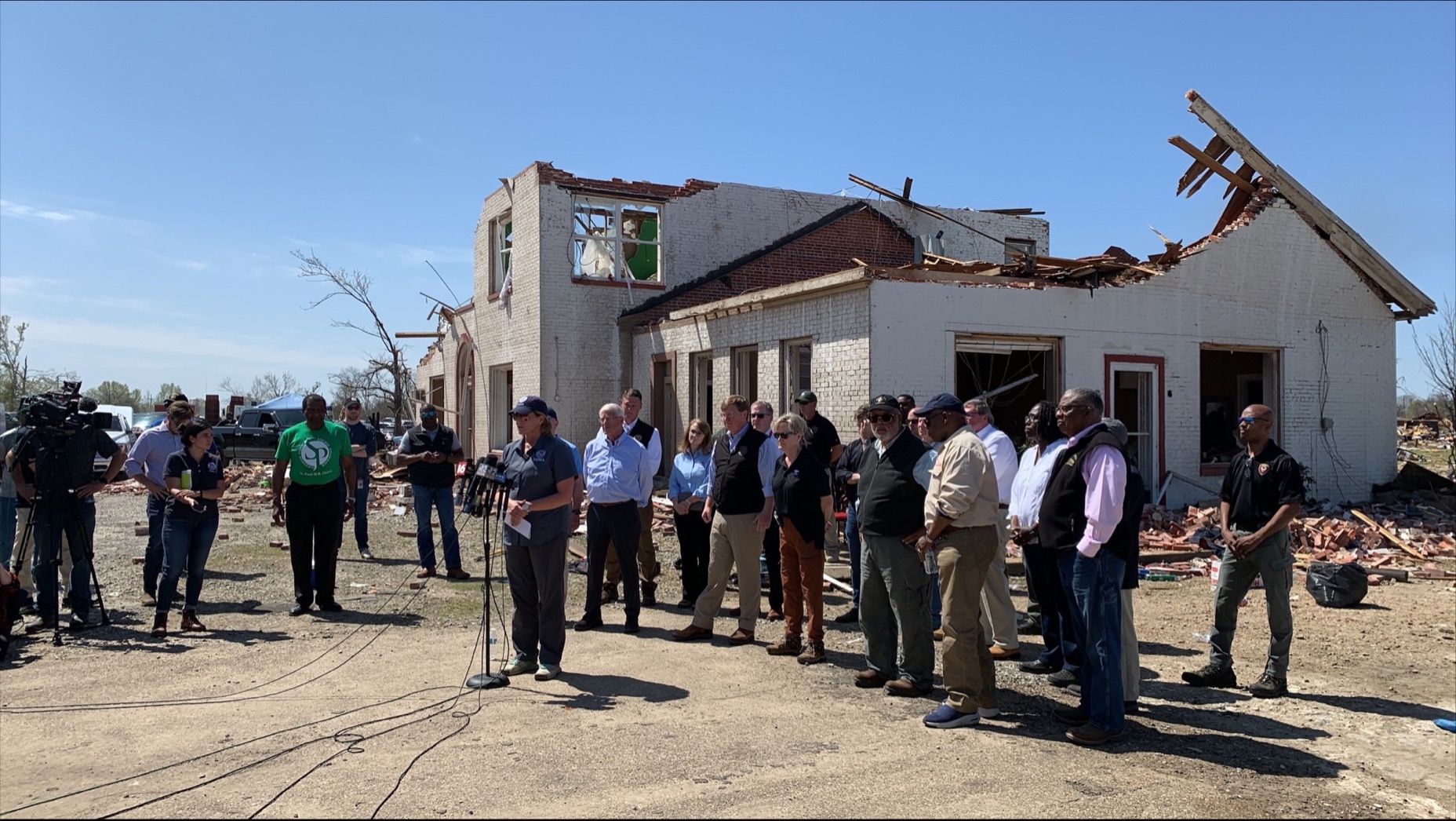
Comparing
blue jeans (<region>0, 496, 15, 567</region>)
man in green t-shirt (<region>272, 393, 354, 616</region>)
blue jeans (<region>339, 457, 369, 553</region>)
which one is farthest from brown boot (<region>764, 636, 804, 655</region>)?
blue jeans (<region>0, 496, 15, 567</region>)

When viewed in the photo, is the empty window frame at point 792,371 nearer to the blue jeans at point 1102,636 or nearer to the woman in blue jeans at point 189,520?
the woman in blue jeans at point 189,520

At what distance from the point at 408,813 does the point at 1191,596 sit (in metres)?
7.92

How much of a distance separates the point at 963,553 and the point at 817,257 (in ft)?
51.7

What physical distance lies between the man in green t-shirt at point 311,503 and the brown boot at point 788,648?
159 inches

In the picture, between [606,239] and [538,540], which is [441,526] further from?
[606,239]

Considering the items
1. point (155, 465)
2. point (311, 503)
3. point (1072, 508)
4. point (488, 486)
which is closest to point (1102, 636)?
point (1072, 508)

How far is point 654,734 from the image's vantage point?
16.8ft

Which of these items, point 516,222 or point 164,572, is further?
point 516,222

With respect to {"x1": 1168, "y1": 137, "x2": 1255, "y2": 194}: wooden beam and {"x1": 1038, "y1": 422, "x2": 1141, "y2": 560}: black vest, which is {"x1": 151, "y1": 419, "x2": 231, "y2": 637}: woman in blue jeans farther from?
{"x1": 1168, "y1": 137, "x2": 1255, "y2": 194}: wooden beam

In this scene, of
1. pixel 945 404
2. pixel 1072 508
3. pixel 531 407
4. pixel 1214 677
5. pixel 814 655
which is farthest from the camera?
pixel 814 655

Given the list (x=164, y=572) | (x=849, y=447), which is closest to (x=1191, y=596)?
(x=849, y=447)

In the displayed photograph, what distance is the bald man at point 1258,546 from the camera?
5957mm

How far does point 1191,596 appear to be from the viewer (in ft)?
30.6

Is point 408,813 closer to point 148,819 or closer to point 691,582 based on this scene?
point 148,819
